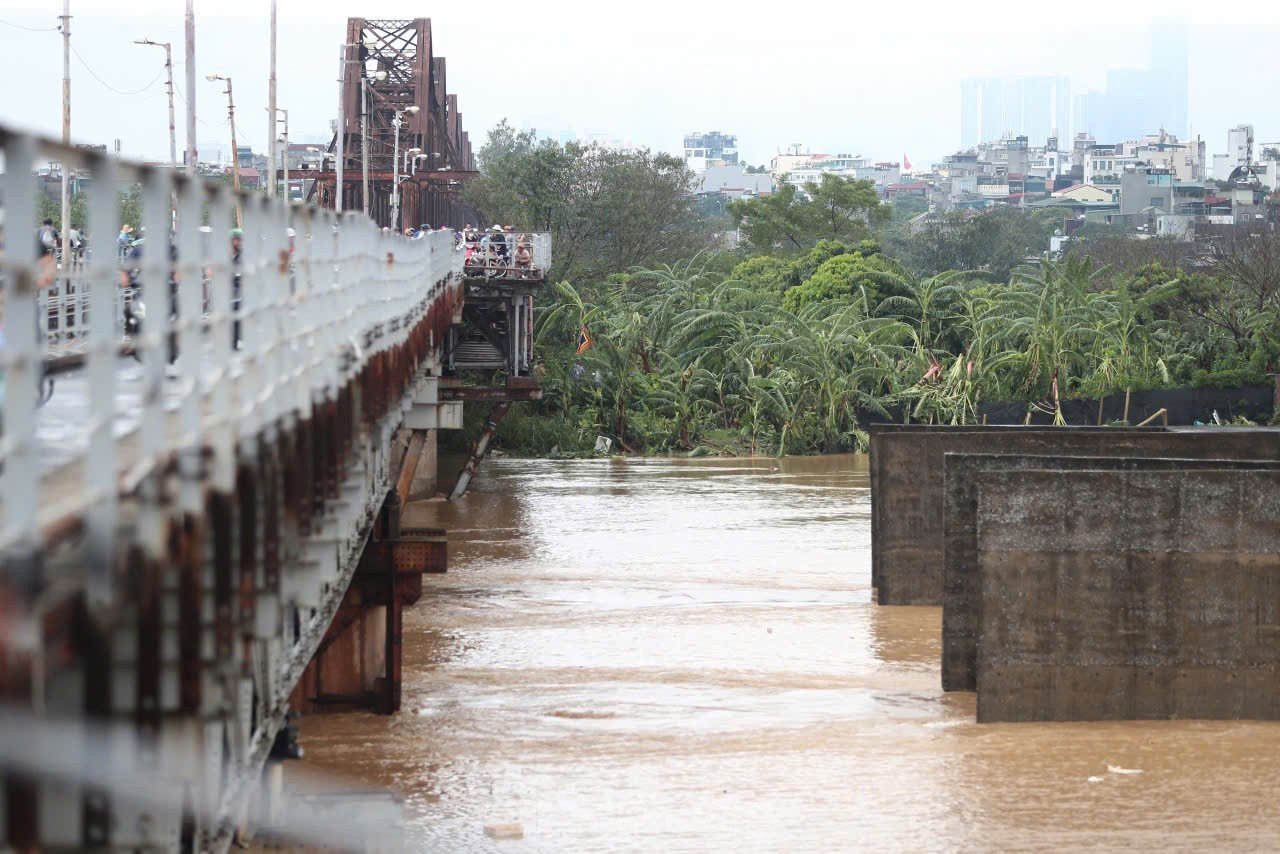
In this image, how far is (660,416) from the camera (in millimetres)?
47281

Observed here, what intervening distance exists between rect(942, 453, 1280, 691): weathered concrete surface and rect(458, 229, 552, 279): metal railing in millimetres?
16861

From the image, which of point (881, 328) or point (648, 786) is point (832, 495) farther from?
point (648, 786)

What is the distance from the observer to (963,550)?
2008 centimetres

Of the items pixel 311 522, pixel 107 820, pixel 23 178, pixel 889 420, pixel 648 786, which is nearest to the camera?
pixel 23 178

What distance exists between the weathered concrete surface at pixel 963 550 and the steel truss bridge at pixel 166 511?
33.6 feet

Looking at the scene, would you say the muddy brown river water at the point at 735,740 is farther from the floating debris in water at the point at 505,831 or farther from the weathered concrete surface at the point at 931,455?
the weathered concrete surface at the point at 931,455

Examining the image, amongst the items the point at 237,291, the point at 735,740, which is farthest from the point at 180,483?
the point at 735,740

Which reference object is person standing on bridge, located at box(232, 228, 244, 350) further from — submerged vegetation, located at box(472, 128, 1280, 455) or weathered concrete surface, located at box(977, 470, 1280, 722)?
submerged vegetation, located at box(472, 128, 1280, 455)

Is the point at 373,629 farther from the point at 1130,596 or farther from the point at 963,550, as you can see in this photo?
the point at 1130,596

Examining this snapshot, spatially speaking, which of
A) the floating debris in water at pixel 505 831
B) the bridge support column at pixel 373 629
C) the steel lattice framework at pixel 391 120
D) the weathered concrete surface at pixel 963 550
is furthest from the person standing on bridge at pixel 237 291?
the steel lattice framework at pixel 391 120

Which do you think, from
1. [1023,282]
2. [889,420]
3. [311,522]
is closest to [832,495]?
[889,420]

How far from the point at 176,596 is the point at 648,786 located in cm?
1170

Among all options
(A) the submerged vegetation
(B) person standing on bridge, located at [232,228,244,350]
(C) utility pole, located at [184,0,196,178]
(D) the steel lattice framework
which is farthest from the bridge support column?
(D) the steel lattice framework

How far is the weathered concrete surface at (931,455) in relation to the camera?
81.6 feet
